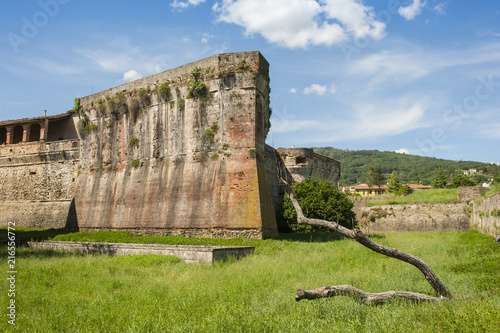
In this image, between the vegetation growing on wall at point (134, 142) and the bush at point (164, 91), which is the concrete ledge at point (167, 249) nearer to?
the vegetation growing on wall at point (134, 142)

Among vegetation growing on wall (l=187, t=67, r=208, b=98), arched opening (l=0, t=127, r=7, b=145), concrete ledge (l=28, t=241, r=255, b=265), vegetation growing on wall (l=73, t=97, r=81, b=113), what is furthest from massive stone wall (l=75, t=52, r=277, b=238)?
arched opening (l=0, t=127, r=7, b=145)

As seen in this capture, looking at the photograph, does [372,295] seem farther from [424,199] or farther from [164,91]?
[424,199]

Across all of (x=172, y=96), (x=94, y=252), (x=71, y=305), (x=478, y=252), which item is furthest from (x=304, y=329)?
(x=172, y=96)

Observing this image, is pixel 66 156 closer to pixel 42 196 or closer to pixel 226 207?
pixel 42 196

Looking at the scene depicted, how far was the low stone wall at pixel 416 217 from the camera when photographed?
28234 mm

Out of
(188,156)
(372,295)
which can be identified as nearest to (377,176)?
(188,156)

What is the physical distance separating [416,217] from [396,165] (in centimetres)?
10707

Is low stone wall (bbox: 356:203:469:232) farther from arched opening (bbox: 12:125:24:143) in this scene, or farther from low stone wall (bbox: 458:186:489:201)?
arched opening (bbox: 12:125:24:143)

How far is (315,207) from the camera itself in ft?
68.1

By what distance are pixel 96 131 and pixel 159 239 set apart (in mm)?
10999

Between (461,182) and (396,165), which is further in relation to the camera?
(396,165)

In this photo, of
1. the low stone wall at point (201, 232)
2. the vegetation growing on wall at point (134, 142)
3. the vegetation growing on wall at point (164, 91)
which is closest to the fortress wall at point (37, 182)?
the vegetation growing on wall at point (134, 142)

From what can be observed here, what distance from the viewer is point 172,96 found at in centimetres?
2100

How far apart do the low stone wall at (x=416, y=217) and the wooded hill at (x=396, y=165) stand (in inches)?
2866
